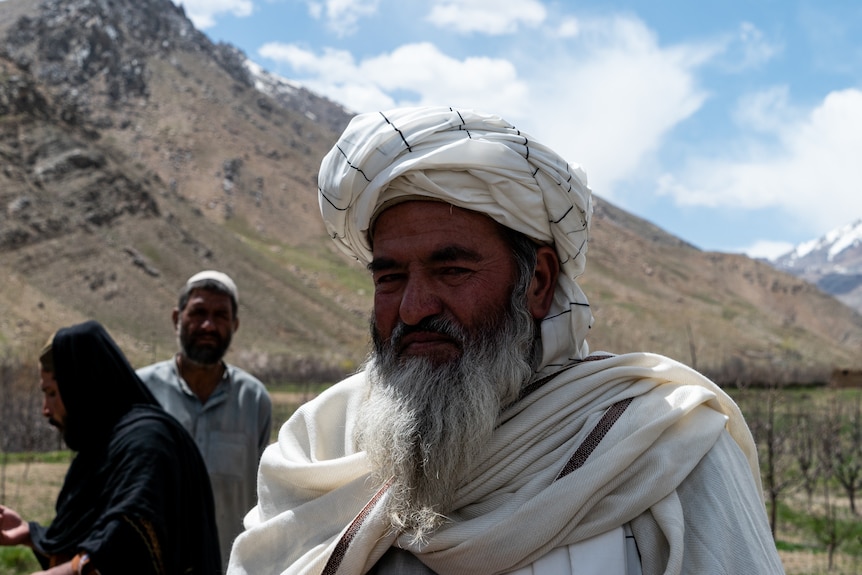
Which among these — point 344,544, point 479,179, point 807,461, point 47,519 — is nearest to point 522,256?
point 479,179

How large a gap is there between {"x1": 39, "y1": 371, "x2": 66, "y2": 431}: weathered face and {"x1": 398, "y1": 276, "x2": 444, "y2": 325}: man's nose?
1664mm

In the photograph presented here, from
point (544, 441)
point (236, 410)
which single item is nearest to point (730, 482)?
point (544, 441)

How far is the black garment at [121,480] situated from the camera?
260 cm

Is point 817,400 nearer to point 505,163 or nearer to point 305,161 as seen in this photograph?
point 505,163

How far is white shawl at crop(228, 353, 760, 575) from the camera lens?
4.88 feet

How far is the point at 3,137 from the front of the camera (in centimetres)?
4031

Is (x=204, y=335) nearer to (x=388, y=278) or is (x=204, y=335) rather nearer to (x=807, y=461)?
(x=388, y=278)

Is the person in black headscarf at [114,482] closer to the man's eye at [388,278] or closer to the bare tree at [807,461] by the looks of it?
the man's eye at [388,278]

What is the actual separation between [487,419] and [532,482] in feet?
0.56

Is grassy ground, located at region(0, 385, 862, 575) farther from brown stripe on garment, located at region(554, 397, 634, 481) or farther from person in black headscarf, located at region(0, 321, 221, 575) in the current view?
brown stripe on garment, located at region(554, 397, 634, 481)

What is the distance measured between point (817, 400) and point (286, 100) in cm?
13314

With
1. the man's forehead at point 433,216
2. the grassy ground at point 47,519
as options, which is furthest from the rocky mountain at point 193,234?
the man's forehead at point 433,216

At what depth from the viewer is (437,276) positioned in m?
1.75

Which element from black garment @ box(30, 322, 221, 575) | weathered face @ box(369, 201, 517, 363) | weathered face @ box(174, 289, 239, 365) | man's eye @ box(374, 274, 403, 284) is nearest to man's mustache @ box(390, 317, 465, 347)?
weathered face @ box(369, 201, 517, 363)
